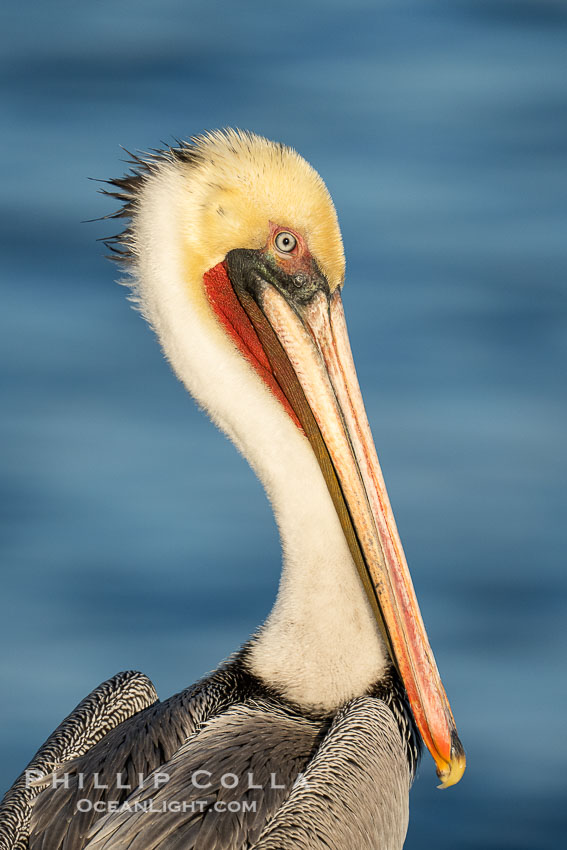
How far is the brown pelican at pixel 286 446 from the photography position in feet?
10.9

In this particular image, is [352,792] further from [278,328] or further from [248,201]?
[248,201]

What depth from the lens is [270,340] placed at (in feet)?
11.5

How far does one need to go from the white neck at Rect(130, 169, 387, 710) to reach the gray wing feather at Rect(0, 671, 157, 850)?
0.45 meters

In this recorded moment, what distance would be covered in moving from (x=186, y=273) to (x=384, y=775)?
132cm

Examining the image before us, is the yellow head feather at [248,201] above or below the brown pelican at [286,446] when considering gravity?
above

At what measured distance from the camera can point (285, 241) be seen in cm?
343

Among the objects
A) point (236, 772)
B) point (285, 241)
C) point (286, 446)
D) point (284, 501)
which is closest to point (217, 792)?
point (236, 772)

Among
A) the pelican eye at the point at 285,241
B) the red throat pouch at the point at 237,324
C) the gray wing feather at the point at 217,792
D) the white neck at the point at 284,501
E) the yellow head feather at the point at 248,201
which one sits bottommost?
the gray wing feather at the point at 217,792

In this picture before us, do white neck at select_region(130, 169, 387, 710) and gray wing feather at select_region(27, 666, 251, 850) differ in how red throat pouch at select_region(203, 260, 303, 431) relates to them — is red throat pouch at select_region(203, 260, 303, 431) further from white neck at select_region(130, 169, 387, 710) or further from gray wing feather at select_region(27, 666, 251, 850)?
gray wing feather at select_region(27, 666, 251, 850)

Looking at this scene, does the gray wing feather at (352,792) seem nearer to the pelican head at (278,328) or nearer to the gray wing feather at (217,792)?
the gray wing feather at (217,792)

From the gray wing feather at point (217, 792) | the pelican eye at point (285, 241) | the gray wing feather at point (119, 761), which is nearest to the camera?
the gray wing feather at point (217, 792)

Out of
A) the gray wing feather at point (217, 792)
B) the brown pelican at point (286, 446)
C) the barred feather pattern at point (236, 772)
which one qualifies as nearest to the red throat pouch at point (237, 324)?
the brown pelican at point (286, 446)

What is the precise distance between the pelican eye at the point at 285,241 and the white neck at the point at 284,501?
225 millimetres

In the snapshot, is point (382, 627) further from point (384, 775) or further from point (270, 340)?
point (270, 340)
